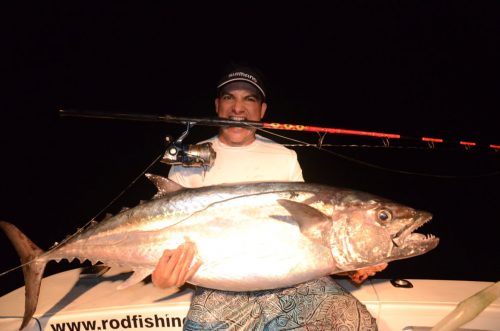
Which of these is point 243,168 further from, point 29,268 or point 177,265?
point 29,268

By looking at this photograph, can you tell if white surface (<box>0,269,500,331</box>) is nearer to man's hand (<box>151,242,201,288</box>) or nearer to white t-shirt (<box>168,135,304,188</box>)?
man's hand (<box>151,242,201,288</box>)

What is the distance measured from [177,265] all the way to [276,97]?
13.6m

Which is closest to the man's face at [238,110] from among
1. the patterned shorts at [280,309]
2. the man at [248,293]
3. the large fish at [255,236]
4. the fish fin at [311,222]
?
the man at [248,293]

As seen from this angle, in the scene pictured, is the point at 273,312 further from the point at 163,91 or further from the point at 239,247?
the point at 163,91

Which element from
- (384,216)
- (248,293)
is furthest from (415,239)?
(248,293)

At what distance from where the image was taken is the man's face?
7.83ft

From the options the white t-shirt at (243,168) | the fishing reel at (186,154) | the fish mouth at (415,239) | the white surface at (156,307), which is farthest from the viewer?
the white t-shirt at (243,168)

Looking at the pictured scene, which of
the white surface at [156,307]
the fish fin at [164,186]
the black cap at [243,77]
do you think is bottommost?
the white surface at [156,307]

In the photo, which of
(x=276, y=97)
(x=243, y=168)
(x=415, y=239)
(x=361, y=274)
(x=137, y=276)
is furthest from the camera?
(x=276, y=97)

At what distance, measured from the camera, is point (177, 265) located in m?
1.68

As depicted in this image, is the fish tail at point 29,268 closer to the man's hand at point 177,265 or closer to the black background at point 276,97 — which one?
the man's hand at point 177,265

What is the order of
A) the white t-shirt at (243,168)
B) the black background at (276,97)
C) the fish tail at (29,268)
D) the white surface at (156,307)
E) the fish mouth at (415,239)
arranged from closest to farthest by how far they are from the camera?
1. the fish mouth at (415,239)
2. the fish tail at (29,268)
3. the white surface at (156,307)
4. the white t-shirt at (243,168)
5. the black background at (276,97)

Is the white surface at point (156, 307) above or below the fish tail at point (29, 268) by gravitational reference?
below

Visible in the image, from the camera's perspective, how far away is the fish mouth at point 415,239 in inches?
64.0
